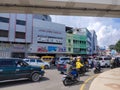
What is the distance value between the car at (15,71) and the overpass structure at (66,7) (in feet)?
11.0

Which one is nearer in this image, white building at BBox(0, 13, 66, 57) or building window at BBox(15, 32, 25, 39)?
white building at BBox(0, 13, 66, 57)

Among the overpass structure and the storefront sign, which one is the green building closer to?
the storefront sign

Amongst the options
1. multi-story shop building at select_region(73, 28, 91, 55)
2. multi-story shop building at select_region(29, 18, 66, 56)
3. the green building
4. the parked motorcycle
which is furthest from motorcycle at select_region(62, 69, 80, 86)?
multi-story shop building at select_region(73, 28, 91, 55)

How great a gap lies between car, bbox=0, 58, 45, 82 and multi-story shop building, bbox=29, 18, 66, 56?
3872 centimetres

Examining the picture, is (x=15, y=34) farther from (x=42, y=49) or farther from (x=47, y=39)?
(x=47, y=39)

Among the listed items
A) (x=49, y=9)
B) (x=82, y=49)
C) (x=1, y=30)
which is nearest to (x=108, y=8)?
(x=49, y=9)

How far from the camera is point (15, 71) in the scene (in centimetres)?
1231

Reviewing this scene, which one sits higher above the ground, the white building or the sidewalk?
the white building

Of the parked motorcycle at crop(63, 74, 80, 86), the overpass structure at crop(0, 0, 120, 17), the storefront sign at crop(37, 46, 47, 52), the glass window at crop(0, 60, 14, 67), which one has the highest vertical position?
the storefront sign at crop(37, 46, 47, 52)

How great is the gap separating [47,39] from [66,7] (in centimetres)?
4669

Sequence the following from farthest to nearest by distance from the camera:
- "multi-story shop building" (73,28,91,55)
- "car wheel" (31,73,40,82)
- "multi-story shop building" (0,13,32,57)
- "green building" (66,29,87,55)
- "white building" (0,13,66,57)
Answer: "multi-story shop building" (73,28,91,55), "green building" (66,29,87,55), "white building" (0,13,66,57), "multi-story shop building" (0,13,32,57), "car wheel" (31,73,40,82)

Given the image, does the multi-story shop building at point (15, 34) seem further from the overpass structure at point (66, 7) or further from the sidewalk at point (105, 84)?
the sidewalk at point (105, 84)

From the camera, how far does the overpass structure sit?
10148mm

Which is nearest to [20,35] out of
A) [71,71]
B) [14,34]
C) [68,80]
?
[14,34]
